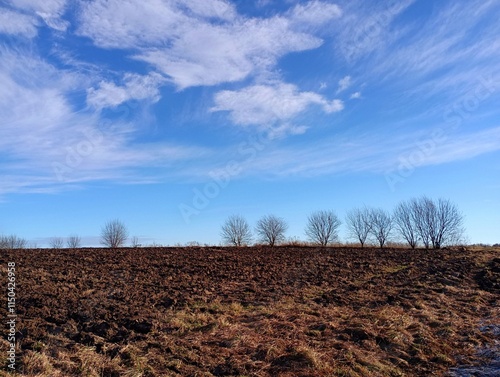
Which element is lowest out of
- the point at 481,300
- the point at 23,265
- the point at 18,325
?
the point at 481,300

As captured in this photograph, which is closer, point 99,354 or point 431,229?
point 99,354

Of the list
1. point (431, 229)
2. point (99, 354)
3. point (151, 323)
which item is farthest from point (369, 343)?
point (431, 229)

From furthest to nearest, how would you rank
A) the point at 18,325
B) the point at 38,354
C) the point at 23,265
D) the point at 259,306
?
the point at 23,265
the point at 259,306
the point at 18,325
the point at 38,354

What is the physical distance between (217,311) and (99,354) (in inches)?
167

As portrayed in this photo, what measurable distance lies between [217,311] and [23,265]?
1022 cm

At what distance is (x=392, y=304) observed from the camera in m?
13.2

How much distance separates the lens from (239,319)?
10.5 meters

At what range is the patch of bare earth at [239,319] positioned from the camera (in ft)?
24.5

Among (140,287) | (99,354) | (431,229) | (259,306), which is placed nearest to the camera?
(99,354)

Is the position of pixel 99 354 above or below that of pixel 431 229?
below

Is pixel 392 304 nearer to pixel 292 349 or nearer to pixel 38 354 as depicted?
pixel 292 349

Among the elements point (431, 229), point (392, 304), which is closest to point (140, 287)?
point (392, 304)

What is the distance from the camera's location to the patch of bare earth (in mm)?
7457

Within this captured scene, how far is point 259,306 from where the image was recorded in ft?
39.2
